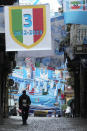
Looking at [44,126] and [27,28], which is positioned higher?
[27,28]

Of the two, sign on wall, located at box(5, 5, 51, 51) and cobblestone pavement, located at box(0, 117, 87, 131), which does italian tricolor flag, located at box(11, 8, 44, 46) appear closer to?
sign on wall, located at box(5, 5, 51, 51)

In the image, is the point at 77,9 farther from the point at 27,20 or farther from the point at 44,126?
the point at 44,126

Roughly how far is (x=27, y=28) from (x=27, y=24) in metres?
0.15

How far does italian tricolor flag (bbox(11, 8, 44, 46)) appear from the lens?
1513 cm

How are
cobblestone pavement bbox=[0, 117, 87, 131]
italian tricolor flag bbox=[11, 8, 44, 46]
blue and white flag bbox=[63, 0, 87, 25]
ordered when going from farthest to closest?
blue and white flag bbox=[63, 0, 87, 25]
cobblestone pavement bbox=[0, 117, 87, 131]
italian tricolor flag bbox=[11, 8, 44, 46]

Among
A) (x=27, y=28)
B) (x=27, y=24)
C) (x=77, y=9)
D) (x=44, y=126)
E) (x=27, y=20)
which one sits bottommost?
(x=44, y=126)

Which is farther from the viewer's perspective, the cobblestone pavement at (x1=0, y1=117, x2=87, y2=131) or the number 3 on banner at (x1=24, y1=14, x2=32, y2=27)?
the cobblestone pavement at (x1=0, y1=117, x2=87, y2=131)

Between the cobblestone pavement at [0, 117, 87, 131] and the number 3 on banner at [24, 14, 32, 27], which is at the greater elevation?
the number 3 on banner at [24, 14, 32, 27]

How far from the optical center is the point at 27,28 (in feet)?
Answer: 49.6

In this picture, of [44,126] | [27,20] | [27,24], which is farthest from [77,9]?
[44,126]

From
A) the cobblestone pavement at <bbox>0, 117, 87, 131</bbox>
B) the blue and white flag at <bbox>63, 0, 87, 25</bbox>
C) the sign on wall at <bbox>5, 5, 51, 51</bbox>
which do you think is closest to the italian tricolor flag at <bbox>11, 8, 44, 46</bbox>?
the sign on wall at <bbox>5, 5, 51, 51</bbox>

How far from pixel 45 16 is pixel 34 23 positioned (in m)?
0.52

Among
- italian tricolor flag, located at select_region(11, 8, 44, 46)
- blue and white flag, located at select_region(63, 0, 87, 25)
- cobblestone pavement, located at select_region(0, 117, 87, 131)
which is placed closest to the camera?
italian tricolor flag, located at select_region(11, 8, 44, 46)

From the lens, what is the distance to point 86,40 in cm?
2095
